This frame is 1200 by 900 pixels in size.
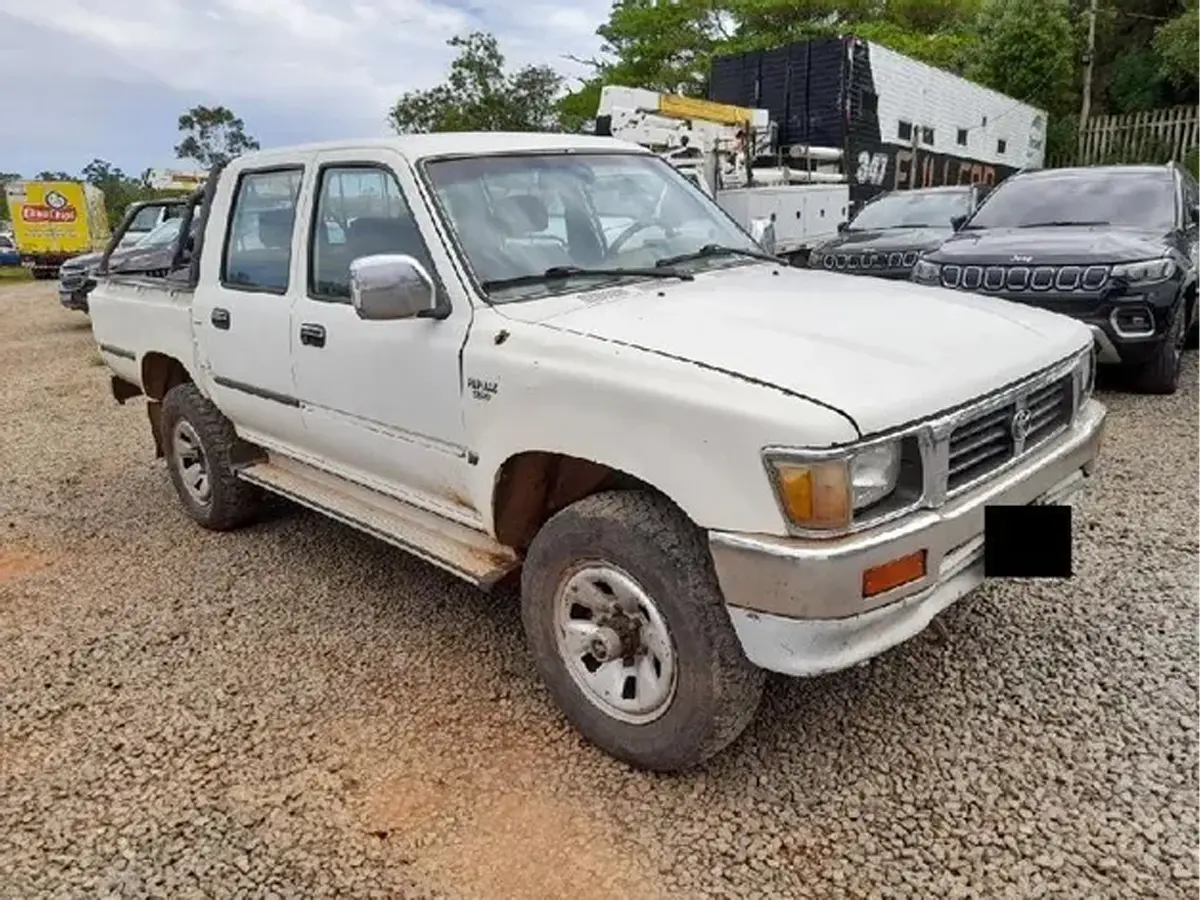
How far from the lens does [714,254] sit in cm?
369

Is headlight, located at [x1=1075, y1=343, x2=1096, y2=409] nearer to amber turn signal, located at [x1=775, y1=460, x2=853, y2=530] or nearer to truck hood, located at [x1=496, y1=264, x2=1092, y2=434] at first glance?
truck hood, located at [x1=496, y1=264, x2=1092, y2=434]

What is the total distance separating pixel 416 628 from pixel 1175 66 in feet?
92.1

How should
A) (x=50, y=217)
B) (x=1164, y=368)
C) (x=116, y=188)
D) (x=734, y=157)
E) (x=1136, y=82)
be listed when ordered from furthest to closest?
(x=116, y=188) → (x=1136, y=82) → (x=50, y=217) → (x=734, y=157) → (x=1164, y=368)

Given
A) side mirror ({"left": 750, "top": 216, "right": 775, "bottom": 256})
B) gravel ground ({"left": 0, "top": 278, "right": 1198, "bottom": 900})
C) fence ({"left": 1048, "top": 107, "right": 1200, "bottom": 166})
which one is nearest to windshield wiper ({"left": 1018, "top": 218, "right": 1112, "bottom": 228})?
gravel ground ({"left": 0, "top": 278, "right": 1198, "bottom": 900})

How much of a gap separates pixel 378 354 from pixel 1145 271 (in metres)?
5.50

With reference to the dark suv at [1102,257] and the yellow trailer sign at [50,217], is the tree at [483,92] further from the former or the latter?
the dark suv at [1102,257]

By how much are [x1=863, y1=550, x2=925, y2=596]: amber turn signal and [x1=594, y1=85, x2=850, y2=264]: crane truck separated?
10.2 metres

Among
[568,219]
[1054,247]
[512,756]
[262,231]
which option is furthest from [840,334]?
[1054,247]

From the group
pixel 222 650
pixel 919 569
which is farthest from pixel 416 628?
pixel 919 569

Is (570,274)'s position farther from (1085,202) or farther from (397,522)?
(1085,202)

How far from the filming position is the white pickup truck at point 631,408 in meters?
2.32

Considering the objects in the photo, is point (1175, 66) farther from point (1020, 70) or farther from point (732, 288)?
point (732, 288)

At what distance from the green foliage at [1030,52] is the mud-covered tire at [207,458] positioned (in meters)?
28.1

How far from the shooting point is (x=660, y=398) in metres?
2.43
